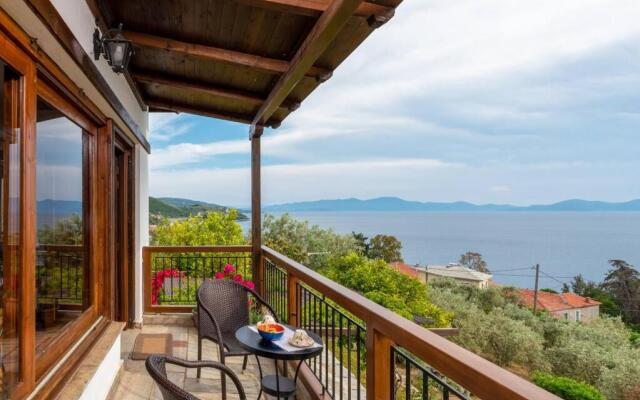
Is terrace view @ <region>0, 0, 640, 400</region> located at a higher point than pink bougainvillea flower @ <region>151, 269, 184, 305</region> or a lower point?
higher

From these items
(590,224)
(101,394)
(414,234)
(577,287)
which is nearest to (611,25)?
(577,287)

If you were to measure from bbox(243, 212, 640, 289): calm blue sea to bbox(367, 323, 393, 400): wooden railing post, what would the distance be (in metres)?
42.9

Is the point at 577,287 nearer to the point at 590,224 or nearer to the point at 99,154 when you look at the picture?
the point at 99,154

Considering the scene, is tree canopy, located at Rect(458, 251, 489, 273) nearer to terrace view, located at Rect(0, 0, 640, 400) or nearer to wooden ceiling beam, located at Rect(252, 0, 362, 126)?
terrace view, located at Rect(0, 0, 640, 400)

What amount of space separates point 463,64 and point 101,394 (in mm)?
31755

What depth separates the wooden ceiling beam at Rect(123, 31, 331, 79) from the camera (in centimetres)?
295

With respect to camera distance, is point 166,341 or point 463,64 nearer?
point 166,341

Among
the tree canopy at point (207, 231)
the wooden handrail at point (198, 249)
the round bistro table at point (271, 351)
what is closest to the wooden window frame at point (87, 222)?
the round bistro table at point (271, 351)

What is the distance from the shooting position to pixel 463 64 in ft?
99.0

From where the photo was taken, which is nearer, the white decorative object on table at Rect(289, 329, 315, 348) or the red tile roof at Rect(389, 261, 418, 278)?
the white decorative object on table at Rect(289, 329, 315, 348)

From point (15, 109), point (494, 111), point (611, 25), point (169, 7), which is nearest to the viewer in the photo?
point (15, 109)

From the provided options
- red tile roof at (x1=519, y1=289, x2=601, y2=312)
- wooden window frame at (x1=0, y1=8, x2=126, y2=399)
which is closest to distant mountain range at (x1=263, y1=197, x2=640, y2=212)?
red tile roof at (x1=519, y1=289, x2=601, y2=312)

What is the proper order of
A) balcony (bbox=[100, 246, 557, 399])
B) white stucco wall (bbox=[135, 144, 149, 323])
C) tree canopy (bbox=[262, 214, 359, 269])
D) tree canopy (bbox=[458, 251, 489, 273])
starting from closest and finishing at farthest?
balcony (bbox=[100, 246, 557, 399]) < white stucco wall (bbox=[135, 144, 149, 323]) < tree canopy (bbox=[262, 214, 359, 269]) < tree canopy (bbox=[458, 251, 489, 273])

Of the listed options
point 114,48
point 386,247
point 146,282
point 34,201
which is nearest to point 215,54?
point 114,48
